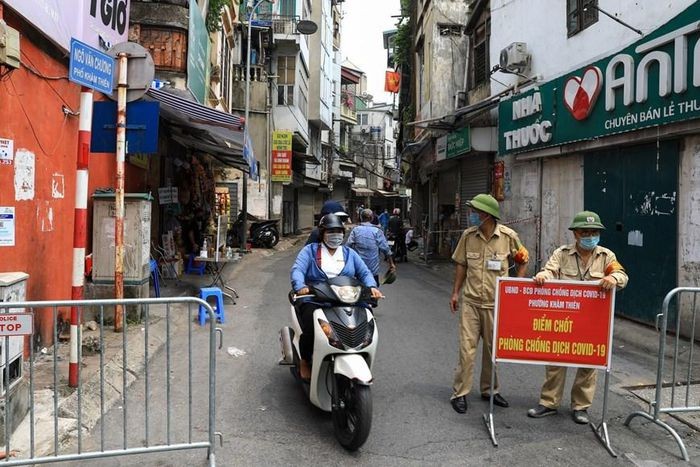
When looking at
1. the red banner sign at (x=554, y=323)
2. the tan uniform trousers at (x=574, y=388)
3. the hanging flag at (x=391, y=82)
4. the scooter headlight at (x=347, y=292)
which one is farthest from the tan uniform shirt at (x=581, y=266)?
the hanging flag at (x=391, y=82)

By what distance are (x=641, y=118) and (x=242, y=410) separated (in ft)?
21.0

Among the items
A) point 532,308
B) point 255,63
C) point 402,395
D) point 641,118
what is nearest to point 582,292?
point 532,308

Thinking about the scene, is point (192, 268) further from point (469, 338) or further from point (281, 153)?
point (281, 153)

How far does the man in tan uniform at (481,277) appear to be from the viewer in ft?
15.4

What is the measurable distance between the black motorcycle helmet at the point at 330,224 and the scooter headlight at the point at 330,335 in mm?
959

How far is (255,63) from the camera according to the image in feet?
79.7

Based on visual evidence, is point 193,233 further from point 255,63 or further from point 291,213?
point 291,213

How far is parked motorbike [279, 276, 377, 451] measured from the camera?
378 centimetres

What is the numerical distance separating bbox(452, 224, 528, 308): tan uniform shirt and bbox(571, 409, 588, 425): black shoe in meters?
1.08

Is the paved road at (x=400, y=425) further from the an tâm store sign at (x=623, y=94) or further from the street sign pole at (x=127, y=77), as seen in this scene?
the an tâm store sign at (x=623, y=94)

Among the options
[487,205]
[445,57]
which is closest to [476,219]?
[487,205]

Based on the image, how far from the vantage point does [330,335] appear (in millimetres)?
4016

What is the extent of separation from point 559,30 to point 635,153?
11.5 ft

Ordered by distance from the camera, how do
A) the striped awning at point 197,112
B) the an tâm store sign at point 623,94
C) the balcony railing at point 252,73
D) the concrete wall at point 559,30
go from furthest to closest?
1. the balcony railing at point 252,73
2. the striped awning at point 197,112
3. the concrete wall at point 559,30
4. the an tâm store sign at point 623,94
